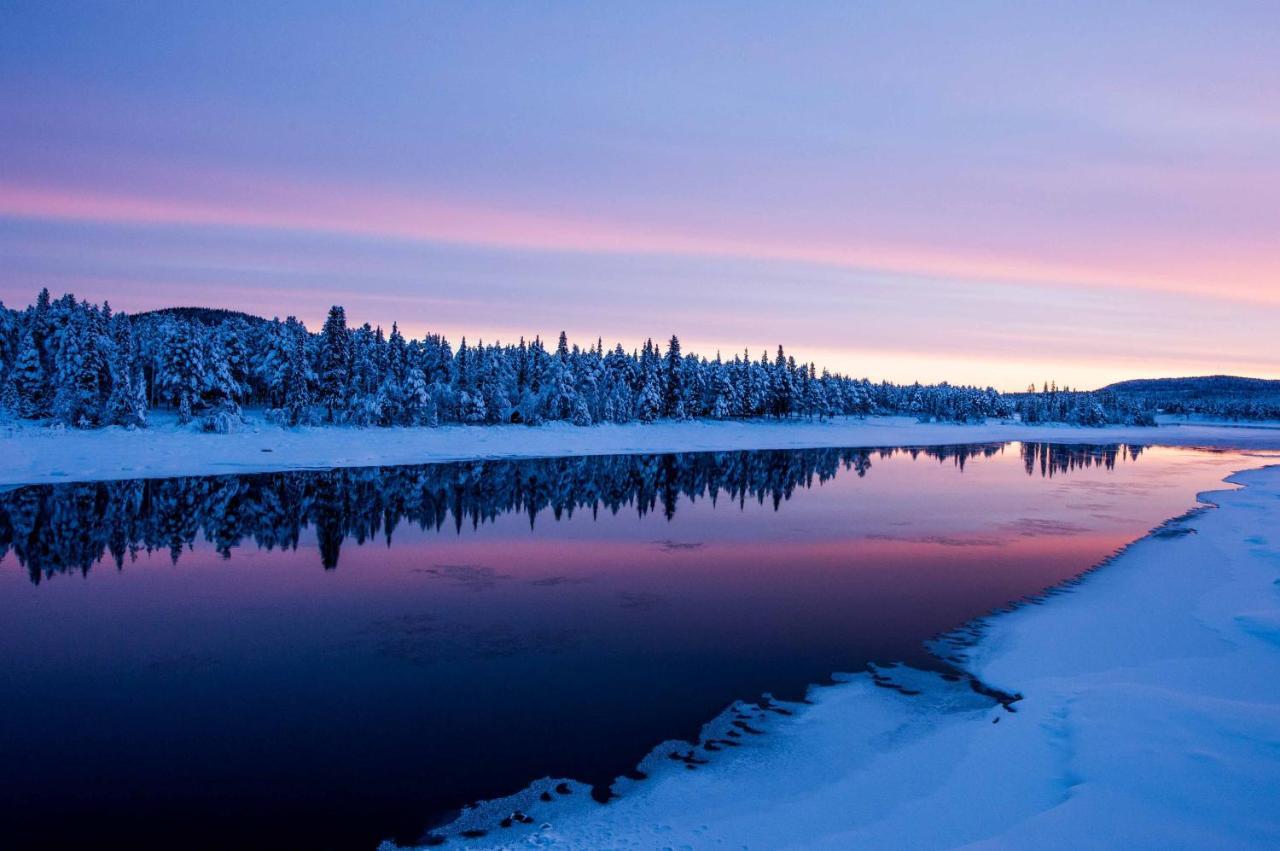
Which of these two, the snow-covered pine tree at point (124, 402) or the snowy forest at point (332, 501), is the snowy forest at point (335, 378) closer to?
the snow-covered pine tree at point (124, 402)

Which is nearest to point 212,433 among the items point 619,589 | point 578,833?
point 619,589

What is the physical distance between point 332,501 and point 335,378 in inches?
1647

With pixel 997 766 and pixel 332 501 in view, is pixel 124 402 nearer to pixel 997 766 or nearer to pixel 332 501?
pixel 332 501

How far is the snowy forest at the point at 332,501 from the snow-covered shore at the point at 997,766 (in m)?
14.8

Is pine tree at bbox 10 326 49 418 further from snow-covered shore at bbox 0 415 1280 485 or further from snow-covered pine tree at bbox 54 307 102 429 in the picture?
snow-covered shore at bbox 0 415 1280 485

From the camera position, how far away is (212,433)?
48.0 m

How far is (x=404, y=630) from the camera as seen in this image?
1455 centimetres

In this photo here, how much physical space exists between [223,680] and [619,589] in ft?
28.0

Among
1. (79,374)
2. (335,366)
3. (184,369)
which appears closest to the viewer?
(79,374)

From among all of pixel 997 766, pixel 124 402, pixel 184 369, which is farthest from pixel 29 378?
pixel 997 766

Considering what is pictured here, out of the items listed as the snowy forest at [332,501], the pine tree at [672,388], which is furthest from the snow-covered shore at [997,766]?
the pine tree at [672,388]

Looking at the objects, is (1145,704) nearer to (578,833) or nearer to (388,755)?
(578,833)

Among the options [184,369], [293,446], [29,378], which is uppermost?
[184,369]

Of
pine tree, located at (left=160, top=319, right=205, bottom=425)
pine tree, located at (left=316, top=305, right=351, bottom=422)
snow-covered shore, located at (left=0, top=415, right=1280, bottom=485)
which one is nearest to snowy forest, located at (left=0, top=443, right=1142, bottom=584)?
snow-covered shore, located at (left=0, top=415, right=1280, bottom=485)
